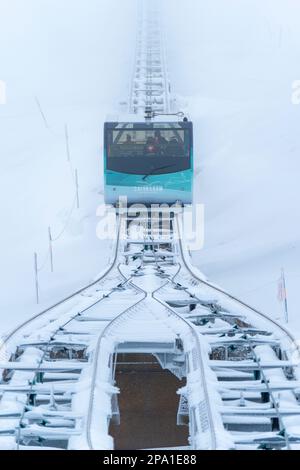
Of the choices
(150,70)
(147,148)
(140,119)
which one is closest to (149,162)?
(147,148)

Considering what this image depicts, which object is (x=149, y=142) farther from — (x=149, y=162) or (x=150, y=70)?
(x=150, y=70)

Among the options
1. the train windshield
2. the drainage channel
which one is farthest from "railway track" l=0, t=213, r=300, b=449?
the train windshield

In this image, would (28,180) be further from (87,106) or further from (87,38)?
(87,38)

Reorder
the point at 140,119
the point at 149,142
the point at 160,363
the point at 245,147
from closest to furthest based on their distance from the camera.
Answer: the point at 160,363 → the point at 149,142 → the point at 140,119 → the point at 245,147

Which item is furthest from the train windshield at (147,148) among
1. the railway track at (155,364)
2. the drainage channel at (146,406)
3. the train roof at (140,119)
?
the drainage channel at (146,406)

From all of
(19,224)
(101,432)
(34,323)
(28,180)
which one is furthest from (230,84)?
(101,432)

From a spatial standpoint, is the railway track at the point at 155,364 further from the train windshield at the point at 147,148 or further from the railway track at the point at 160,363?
the train windshield at the point at 147,148
